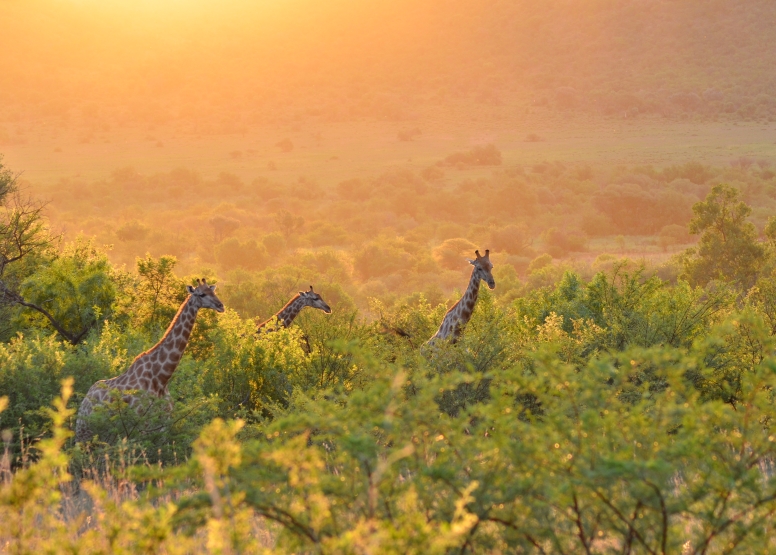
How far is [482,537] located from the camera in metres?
4.09

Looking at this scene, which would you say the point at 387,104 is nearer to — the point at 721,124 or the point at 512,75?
the point at 512,75

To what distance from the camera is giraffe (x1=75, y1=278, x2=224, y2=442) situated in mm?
9273

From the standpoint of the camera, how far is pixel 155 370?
9758 mm

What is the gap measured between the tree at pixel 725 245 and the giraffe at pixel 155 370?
17.8 meters

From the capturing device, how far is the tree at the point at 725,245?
24.2 m

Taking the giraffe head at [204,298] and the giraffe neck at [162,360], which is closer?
the giraffe neck at [162,360]

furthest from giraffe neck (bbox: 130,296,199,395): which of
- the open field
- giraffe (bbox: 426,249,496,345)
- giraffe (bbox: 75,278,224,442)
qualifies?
the open field

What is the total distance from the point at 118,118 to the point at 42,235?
7750 centimetres

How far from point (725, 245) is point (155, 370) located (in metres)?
19.3

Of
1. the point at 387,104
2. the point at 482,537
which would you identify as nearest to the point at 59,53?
the point at 387,104

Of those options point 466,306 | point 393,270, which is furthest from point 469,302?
point 393,270

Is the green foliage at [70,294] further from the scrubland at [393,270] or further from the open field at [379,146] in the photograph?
the open field at [379,146]

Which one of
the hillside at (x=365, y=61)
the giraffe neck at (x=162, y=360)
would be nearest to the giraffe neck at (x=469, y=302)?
the giraffe neck at (x=162, y=360)

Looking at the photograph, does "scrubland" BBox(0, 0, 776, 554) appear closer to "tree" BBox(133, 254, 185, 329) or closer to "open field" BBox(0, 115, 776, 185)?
"tree" BBox(133, 254, 185, 329)
